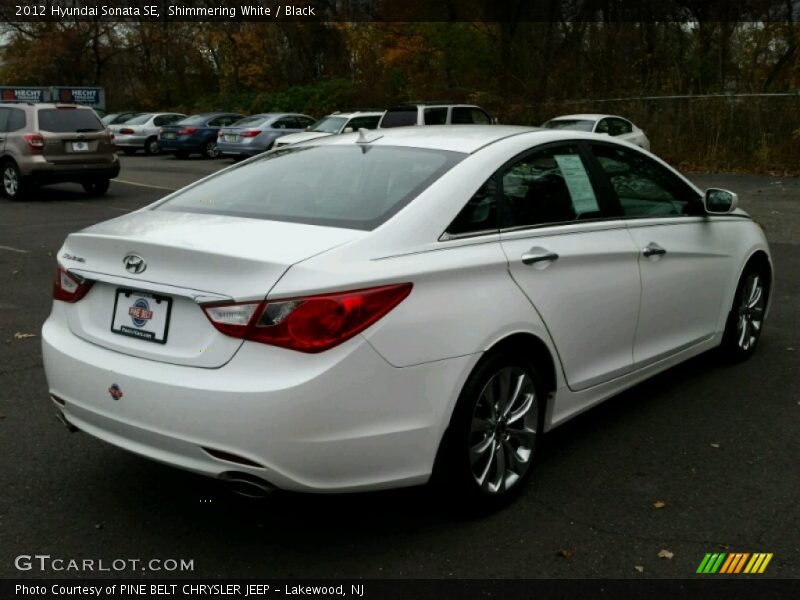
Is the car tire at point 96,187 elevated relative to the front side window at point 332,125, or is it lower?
lower

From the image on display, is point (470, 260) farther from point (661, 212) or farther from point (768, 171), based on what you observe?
point (768, 171)

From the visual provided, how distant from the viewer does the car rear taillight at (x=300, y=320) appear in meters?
3.17

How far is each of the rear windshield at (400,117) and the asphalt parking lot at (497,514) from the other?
53.3ft

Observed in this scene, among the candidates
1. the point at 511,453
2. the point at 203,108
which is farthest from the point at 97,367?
the point at 203,108

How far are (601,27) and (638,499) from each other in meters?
28.0

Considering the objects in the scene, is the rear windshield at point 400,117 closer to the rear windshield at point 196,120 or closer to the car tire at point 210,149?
the car tire at point 210,149

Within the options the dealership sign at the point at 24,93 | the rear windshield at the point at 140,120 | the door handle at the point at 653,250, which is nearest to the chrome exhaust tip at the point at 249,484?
the door handle at the point at 653,250

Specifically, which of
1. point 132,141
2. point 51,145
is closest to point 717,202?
point 51,145

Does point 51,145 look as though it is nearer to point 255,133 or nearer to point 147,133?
point 255,133

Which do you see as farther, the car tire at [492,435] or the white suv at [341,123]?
the white suv at [341,123]

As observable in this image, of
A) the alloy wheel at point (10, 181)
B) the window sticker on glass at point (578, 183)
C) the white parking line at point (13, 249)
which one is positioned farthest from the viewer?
the alloy wheel at point (10, 181)

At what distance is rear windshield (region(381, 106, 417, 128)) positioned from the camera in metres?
21.1

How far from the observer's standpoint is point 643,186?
5.04 m

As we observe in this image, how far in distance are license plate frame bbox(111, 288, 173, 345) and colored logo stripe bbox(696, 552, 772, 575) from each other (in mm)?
2182
